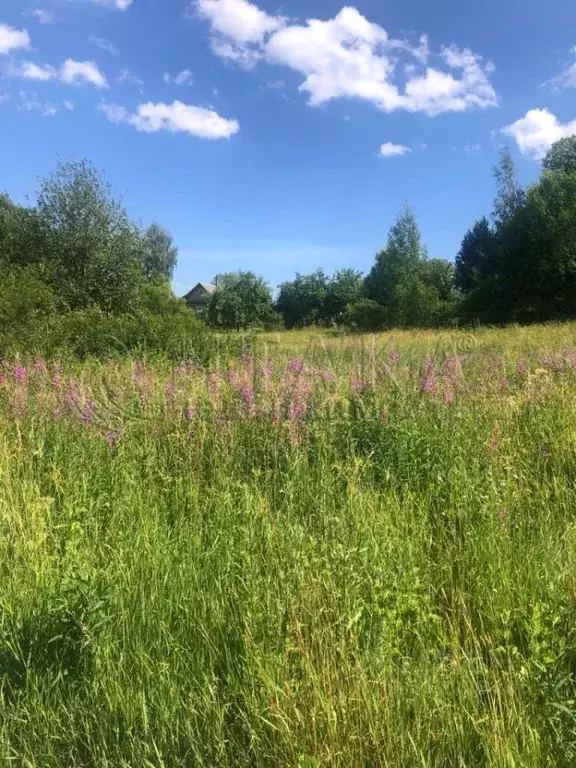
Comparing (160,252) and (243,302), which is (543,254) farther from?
(160,252)

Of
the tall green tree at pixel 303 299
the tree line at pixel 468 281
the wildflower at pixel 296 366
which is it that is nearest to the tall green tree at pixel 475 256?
the tree line at pixel 468 281

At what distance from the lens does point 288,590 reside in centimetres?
219

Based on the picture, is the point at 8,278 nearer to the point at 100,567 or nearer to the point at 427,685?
the point at 100,567

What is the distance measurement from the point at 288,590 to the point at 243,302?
5757 cm

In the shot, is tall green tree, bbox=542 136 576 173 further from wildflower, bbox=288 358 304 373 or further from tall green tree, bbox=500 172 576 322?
wildflower, bbox=288 358 304 373

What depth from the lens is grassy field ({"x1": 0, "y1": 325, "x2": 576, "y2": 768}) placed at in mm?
1719

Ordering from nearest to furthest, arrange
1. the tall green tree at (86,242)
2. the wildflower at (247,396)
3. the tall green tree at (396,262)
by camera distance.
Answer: the wildflower at (247,396) → the tall green tree at (86,242) → the tall green tree at (396,262)

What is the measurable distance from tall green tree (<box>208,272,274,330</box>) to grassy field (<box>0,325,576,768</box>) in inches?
2021

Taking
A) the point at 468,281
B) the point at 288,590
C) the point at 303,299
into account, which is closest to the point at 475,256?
the point at 468,281

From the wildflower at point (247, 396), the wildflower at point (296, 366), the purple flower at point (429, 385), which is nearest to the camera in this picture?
the wildflower at point (247, 396)

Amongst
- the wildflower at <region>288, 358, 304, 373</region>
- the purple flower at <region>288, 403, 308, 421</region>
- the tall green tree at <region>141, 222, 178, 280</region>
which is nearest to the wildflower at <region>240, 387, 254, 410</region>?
the purple flower at <region>288, 403, 308, 421</region>

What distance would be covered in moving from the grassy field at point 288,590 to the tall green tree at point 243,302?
51.3 meters

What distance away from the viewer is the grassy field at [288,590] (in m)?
1.72

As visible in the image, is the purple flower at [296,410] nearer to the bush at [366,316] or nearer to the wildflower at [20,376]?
the wildflower at [20,376]
